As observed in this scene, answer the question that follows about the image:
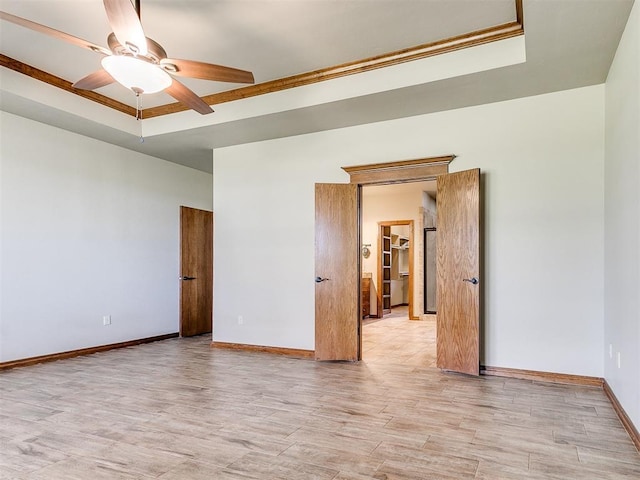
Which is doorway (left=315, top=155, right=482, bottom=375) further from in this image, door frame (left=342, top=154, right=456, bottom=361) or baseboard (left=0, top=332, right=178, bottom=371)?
baseboard (left=0, top=332, right=178, bottom=371)

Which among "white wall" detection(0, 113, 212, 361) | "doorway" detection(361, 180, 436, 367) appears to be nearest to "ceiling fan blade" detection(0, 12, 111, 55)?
"white wall" detection(0, 113, 212, 361)

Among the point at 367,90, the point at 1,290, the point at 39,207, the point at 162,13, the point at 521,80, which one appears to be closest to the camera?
the point at 162,13

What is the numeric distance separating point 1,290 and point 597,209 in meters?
5.98

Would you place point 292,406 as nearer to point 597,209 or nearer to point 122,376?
point 122,376

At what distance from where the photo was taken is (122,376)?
14.1 ft

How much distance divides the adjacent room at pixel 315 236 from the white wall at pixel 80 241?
28mm

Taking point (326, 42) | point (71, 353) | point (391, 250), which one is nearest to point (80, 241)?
point (71, 353)

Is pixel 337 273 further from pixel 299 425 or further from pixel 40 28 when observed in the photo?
pixel 40 28

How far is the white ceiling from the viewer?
124 inches

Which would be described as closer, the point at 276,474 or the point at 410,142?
the point at 276,474

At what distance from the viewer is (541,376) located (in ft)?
13.4

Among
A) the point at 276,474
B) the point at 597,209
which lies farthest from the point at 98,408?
the point at 597,209

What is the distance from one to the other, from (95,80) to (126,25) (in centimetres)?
92

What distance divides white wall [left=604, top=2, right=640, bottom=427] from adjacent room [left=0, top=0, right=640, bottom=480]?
0.04 m
